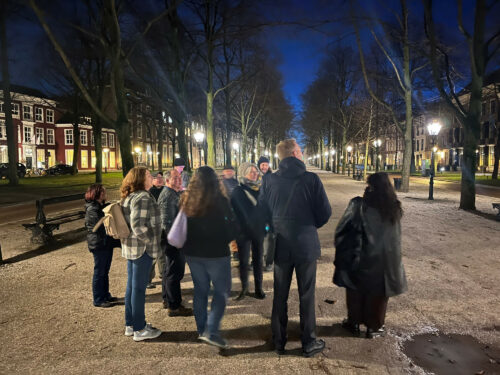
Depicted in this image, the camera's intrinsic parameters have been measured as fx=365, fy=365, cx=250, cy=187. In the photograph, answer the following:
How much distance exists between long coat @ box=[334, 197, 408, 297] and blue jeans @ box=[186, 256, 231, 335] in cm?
120

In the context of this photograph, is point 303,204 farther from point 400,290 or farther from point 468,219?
point 468,219

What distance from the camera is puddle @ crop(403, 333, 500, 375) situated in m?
3.27

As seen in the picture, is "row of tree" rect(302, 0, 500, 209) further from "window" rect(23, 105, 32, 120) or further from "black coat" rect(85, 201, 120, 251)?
"window" rect(23, 105, 32, 120)

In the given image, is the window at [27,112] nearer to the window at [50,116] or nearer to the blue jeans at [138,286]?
the window at [50,116]

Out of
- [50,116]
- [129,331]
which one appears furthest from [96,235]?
[50,116]

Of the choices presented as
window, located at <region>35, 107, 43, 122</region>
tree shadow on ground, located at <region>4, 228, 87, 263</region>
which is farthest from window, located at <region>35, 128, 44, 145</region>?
tree shadow on ground, located at <region>4, 228, 87, 263</region>

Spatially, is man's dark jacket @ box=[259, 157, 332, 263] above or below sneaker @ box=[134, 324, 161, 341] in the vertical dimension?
above

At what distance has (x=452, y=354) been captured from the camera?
3520 millimetres

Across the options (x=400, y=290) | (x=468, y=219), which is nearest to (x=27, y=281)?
(x=400, y=290)

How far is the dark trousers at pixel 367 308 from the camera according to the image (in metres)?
3.77

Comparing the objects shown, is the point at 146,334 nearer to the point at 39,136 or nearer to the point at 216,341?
the point at 216,341

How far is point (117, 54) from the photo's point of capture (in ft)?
35.9

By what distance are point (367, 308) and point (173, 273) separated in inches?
88.6

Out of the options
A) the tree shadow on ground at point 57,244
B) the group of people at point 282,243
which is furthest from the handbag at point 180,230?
the tree shadow on ground at point 57,244
